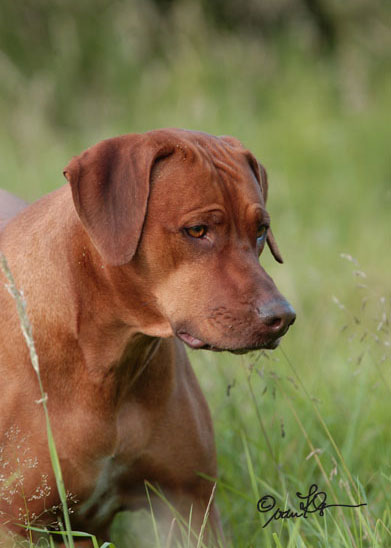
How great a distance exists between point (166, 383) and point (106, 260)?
0.63 meters

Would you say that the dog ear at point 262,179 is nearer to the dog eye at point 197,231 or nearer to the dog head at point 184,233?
the dog head at point 184,233

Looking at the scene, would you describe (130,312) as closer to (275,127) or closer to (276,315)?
(276,315)

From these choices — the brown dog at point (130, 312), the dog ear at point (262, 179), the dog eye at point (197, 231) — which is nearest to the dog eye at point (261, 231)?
the brown dog at point (130, 312)

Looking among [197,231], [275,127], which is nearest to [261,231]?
[197,231]

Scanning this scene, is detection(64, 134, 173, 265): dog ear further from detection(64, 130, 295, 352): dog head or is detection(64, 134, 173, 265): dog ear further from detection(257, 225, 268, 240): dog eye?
detection(257, 225, 268, 240): dog eye

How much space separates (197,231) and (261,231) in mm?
294

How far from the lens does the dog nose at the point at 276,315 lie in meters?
2.62

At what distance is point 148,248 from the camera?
110 inches

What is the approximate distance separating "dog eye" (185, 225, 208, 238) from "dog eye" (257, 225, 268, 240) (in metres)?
0.23

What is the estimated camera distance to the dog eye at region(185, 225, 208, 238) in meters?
2.73

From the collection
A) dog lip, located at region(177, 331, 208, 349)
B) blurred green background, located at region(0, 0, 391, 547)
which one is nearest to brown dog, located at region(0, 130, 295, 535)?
dog lip, located at region(177, 331, 208, 349)

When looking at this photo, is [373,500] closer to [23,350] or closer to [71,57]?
[23,350]

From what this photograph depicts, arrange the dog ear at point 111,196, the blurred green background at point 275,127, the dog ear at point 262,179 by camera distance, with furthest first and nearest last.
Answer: the blurred green background at point 275,127 → the dog ear at point 262,179 → the dog ear at point 111,196

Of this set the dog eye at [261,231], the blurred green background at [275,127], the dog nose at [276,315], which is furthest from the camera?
the blurred green background at [275,127]
